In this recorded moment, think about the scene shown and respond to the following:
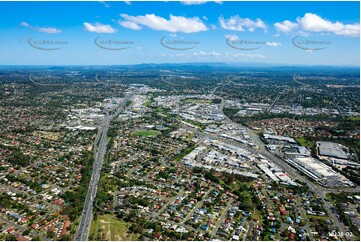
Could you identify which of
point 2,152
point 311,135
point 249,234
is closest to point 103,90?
point 2,152

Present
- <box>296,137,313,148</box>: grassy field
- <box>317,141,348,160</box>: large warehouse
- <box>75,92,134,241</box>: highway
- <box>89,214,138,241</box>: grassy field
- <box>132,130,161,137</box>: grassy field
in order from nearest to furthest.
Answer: <box>89,214,138,241</box>: grassy field, <box>75,92,134,241</box>: highway, <box>317,141,348,160</box>: large warehouse, <box>296,137,313,148</box>: grassy field, <box>132,130,161,137</box>: grassy field

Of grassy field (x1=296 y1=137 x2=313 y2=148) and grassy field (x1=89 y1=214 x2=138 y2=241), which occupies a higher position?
grassy field (x1=296 y1=137 x2=313 y2=148)

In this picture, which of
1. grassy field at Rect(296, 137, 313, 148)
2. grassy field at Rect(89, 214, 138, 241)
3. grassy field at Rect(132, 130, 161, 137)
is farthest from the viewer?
grassy field at Rect(132, 130, 161, 137)

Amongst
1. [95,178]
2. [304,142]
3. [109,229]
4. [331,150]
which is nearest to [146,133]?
[95,178]

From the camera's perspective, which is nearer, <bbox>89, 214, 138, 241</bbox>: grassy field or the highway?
<bbox>89, 214, 138, 241</bbox>: grassy field

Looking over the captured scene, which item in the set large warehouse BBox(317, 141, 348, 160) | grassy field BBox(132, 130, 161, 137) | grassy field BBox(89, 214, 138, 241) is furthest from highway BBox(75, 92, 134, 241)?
large warehouse BBox(317, 141, 348, 160)

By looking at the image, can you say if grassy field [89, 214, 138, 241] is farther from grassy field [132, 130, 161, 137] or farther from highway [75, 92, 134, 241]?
grassy field [132, 130, 161, 137]

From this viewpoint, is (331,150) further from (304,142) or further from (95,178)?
(95,178)

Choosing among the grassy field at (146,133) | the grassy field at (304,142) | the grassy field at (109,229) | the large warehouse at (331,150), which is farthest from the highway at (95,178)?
the grassy field at (304,142)

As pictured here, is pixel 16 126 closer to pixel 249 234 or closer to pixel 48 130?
pixel 48 130
